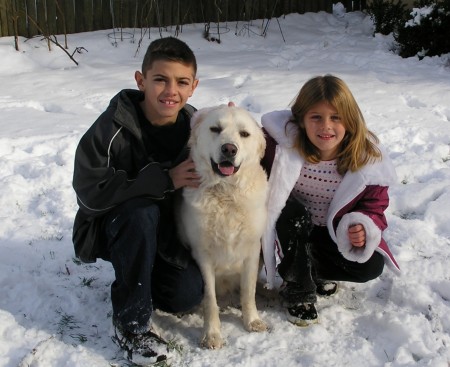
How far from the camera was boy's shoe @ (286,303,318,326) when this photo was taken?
2352 millimetres

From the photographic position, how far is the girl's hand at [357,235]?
227cm

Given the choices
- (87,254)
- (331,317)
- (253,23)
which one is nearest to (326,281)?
(331,317)

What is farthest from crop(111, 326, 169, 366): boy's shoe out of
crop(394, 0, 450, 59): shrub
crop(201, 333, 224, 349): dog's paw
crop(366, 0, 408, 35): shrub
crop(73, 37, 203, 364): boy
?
crop(366, 0, 408, 35): shrub

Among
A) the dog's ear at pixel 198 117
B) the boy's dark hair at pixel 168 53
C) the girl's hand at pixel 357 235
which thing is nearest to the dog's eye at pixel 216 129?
the dog's ear at pixel 198 117

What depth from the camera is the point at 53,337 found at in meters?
2.23

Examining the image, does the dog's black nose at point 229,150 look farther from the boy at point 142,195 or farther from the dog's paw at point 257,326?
the dog's paw at point 257,326

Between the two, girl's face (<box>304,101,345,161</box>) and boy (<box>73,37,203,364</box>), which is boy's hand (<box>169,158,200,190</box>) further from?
girl's face (<box>304,101,345,161</box>)

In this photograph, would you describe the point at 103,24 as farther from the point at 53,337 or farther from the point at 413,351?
the point at 413,351

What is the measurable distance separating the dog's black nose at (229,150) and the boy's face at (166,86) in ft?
1.23

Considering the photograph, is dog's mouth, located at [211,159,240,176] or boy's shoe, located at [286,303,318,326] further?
boy's shoe, located at [286,303,318,326]

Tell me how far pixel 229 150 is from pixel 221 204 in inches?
11.0

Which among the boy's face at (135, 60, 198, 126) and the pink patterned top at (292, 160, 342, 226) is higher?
the boy's face at (135, 60, 198, 126)

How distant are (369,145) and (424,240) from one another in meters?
0.88

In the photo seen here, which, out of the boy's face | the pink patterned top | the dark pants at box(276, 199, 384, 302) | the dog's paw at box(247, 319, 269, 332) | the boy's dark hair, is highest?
the boy's dark hair
